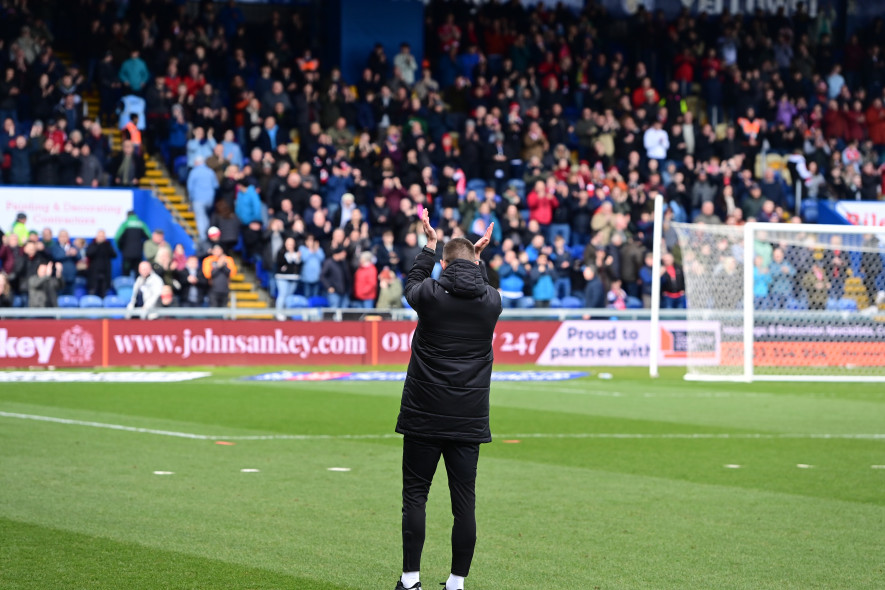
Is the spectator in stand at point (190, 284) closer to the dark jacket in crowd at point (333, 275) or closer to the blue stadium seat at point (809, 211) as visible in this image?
the dark jacket in crowd at point (333, 275)

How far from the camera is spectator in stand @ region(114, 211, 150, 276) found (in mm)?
25625

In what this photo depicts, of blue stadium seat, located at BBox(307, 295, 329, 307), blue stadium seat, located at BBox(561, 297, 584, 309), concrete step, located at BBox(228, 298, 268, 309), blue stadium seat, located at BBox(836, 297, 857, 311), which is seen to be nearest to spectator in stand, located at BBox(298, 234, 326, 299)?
blue stadium seat, located at BBox(307, 295, 329, 307)

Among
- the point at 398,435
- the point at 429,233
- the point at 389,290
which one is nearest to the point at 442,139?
the point at 389,290

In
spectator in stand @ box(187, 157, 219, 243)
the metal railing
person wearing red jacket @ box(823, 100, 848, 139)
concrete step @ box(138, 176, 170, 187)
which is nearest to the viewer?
the metal railing

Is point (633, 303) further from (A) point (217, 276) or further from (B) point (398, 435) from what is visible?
(B) point (398, 435)

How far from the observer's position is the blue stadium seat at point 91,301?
81.8 feet

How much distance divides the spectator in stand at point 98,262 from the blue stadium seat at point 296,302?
3.49 meters

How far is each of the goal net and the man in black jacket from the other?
16.8 metres

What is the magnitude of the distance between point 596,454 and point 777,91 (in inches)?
957

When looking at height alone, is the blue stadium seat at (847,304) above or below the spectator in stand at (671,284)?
below

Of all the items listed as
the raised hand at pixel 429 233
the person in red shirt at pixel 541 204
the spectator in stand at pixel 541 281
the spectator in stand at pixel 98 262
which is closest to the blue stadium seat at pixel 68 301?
the spectator in stand at pixel 98 262

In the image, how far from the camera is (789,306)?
24641 mm

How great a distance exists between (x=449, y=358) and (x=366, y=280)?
1927 centimetres

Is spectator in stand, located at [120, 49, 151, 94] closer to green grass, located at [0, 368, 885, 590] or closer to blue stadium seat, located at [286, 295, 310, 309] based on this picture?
blue stadium seat, located at [286, 295, 310, 309]
